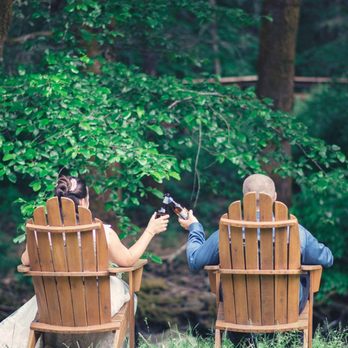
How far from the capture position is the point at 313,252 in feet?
16.8

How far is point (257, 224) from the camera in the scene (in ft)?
16.0

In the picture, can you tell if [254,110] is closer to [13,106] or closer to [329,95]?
[13,106]

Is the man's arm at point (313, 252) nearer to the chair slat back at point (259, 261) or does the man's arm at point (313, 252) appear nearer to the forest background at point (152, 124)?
the chair slat back at point (259, 261)

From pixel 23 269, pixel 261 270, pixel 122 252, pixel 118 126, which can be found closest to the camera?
pixel 261 270

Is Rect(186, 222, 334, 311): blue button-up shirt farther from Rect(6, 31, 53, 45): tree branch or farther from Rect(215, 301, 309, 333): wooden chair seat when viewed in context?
Rect(6, 31, 53, 45): tree branch

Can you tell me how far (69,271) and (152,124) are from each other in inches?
94.7

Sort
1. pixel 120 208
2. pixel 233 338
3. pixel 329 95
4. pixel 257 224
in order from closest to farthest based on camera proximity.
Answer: pixel 257 224
pixel 233 338
pixel 120 208
pixel 329 95

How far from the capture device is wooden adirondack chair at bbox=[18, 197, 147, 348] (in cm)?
492

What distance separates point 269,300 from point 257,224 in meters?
0.51

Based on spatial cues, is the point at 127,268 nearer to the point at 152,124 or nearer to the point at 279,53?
the point at 152,124

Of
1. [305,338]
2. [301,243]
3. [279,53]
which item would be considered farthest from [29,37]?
[305,338]

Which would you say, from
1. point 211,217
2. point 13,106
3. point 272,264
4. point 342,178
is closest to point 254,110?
point 342,178

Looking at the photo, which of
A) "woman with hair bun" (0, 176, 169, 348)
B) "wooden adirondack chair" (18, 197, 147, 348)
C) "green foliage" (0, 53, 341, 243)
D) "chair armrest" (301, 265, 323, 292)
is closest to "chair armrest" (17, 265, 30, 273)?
"wooden adirondack chair" (18, 197, 147, 348)

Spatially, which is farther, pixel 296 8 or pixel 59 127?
pixel 296 8
